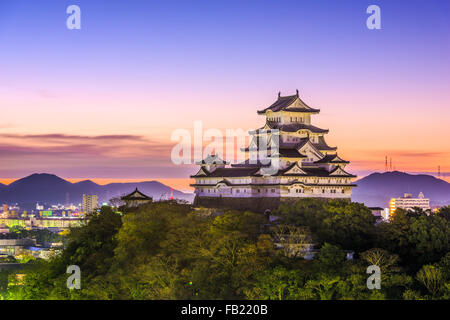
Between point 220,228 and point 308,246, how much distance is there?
523 centimetres

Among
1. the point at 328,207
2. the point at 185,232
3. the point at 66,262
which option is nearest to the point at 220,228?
the point at 185,232

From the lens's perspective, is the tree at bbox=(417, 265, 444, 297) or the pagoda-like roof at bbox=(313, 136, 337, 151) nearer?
the tree at bbox=(417, 265, 444, 297)

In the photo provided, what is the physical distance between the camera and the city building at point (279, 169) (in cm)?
5325

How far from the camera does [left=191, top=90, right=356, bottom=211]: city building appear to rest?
53.2 metres

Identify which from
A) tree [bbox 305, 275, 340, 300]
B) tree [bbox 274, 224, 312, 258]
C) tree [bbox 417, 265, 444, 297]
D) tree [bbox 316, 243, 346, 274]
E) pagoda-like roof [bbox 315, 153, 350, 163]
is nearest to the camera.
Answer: tree [bbox 305, 275, 340, 300]

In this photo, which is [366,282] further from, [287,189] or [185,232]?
[287,189]

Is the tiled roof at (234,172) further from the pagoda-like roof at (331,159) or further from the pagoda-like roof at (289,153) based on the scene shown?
the pagoda-like roof at (331,159)

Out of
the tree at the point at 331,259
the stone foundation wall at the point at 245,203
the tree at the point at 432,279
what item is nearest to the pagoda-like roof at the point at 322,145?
the stone foundation wall at the point at 245,203

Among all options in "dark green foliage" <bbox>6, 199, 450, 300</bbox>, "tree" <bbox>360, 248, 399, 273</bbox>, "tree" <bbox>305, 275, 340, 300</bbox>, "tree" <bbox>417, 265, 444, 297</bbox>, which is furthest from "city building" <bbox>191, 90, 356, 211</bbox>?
"tree" <bbox>417, 265, 444, 297</bbox>

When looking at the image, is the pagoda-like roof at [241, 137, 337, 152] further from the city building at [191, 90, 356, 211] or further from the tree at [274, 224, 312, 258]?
the tree at [274, 224, 312, 258]

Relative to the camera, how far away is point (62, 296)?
46.8m

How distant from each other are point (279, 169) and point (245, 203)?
3543 millimetres

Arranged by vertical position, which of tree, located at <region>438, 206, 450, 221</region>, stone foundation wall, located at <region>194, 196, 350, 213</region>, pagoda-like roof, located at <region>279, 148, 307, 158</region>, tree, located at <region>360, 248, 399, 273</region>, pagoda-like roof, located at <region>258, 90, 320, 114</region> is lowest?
tree, located at <region>360, 248, 399, 273</region>
